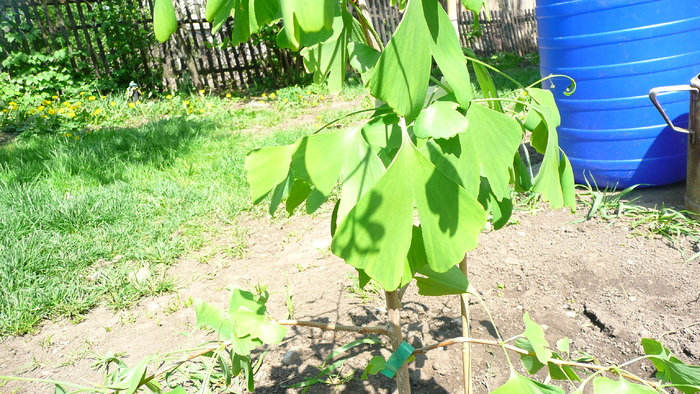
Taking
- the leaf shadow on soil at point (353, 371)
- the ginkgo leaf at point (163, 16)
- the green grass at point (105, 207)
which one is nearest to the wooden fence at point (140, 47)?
the green grass at point (105, 207)

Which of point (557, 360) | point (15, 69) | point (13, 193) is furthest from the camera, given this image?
point (15, 69)

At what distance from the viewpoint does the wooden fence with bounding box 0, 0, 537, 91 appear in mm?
6777

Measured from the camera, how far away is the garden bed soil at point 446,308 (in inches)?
65.9

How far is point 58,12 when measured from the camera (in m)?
6.94

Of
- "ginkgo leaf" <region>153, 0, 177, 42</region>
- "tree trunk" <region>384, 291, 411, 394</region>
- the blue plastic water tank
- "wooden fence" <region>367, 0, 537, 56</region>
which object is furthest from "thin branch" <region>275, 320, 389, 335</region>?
"wooden fence" <region>367, 0, 537, 56</region>

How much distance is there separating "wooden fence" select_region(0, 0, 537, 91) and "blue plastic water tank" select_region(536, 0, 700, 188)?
4.43 m

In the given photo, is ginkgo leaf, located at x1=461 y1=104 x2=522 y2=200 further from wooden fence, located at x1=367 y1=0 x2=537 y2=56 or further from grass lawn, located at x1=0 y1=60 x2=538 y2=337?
wooden fence, located at x1=367 y1=0 x2=537 y2=56

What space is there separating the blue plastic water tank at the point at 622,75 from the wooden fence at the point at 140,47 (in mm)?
4432

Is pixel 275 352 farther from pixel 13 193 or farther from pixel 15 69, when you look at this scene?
pixel 15 69

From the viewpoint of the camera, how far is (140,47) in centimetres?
724

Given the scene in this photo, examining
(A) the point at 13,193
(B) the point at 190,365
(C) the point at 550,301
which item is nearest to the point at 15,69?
(A) the point at 13,193

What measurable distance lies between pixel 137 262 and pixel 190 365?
99cm

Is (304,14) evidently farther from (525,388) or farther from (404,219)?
(525,388)

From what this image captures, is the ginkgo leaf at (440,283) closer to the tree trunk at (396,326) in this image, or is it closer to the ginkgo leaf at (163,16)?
the tree trunk at (396,326)
